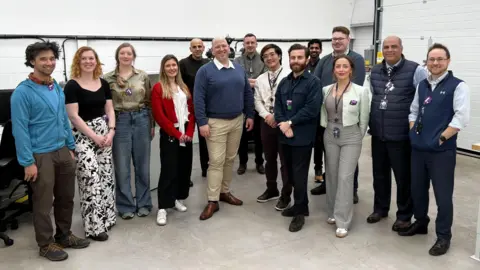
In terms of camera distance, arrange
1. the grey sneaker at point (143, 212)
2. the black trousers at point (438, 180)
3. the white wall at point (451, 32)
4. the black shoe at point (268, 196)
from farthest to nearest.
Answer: the white wall at point (451, 32)
the black shoe at point (268, 196)
the grey sneaker at point (143, 212)
the black trousers at point (438, 180)

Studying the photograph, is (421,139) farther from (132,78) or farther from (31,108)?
(31,108)

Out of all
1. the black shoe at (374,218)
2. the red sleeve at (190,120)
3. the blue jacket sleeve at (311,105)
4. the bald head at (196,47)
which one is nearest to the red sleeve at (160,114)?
the red sleeve at (190,120)

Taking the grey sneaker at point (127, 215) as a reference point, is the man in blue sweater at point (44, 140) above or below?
above

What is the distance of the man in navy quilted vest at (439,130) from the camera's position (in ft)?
8.73

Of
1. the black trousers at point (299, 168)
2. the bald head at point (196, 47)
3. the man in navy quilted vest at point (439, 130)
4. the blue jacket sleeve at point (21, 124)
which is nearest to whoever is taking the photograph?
the blue jacket sleeve at point (21, 124)

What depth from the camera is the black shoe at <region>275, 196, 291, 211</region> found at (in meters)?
3.75

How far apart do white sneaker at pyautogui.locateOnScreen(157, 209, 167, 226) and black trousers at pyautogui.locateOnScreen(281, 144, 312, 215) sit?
109 cm

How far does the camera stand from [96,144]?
10.2ft

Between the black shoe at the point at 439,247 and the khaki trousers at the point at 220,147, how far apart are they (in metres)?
1.73

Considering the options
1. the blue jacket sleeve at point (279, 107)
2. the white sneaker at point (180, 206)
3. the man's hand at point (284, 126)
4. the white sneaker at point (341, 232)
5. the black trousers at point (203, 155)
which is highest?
the blue jacket sleeve at point (279, 107)

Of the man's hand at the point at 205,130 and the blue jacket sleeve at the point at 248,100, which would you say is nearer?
the man's hand at the point at 205,130

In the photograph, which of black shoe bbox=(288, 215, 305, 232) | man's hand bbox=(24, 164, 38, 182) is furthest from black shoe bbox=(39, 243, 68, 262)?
black shoe bbox=(288, 215, 305, 232)

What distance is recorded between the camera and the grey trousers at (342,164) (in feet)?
10.3

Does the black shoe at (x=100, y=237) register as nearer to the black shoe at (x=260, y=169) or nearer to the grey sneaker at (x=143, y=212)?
the grey sneaker at (x=143, y=212)
